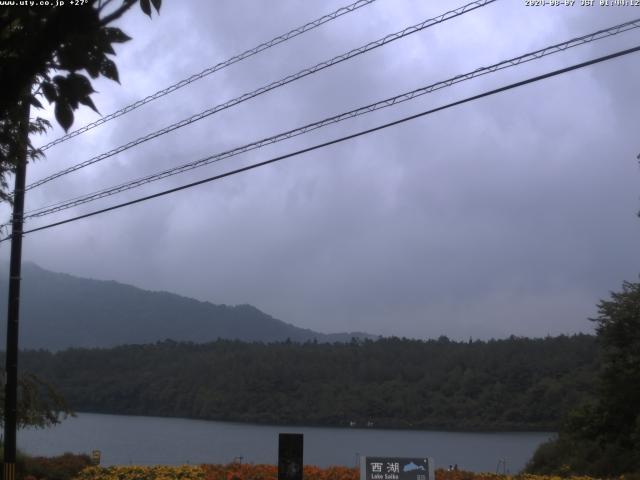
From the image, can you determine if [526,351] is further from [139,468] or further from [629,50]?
[629,50]

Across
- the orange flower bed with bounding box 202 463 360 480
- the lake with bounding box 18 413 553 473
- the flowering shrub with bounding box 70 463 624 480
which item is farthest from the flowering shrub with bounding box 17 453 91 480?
the orange flower bed with bounding box 202 463 360 480

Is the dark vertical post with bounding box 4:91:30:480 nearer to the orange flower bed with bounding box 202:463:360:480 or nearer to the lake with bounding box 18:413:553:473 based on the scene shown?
the orange flower bed with bounding box 202:463:360:480

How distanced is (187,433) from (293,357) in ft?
36.8

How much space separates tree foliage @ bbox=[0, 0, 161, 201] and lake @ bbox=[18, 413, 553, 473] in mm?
17350

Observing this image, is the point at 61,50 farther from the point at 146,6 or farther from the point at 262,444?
the point at 262,444

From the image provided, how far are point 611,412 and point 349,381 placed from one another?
17058mm

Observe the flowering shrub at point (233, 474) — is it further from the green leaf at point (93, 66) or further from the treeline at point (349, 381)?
the green leaf at point (93, 66)

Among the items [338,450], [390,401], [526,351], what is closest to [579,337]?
[526,351]

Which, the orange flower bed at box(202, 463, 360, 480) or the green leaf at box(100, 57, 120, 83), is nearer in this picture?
the green leaf at box(100, 57, 120, 83)

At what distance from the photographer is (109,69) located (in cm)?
413

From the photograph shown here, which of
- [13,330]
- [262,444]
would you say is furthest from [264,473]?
[262,444]

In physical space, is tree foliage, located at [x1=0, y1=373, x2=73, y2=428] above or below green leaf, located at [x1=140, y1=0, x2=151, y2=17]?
below

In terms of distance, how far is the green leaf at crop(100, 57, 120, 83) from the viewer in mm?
4113

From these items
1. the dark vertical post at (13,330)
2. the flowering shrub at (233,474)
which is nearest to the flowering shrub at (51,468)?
the flowering shrub at (233,474)
